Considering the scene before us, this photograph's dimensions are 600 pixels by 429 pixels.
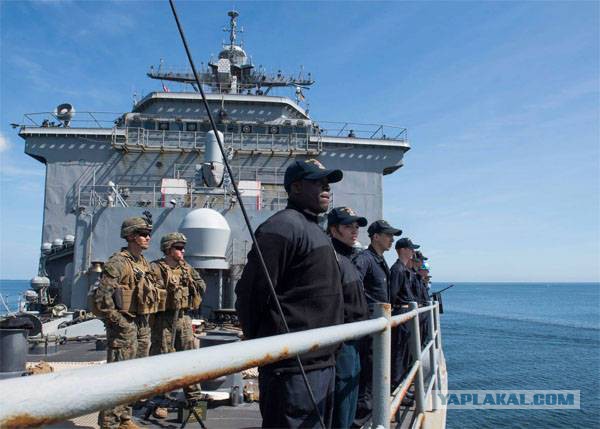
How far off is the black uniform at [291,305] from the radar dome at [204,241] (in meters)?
9.92

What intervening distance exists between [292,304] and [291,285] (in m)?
0.08

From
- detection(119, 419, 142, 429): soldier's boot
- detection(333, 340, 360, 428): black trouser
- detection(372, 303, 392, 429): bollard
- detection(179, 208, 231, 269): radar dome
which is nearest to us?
detection(372, 303, 392, 429): bollard

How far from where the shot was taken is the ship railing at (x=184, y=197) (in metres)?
14.1

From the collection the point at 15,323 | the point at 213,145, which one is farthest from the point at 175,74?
the point at 15,323

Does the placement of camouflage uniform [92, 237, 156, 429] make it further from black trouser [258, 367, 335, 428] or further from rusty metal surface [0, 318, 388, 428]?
rusty metal surface [0, 318, 388, 428]

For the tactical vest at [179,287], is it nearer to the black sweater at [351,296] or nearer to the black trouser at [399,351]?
the black trouser at [399,351]

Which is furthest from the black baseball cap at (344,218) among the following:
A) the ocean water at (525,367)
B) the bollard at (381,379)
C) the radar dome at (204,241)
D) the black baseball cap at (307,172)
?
the ocean water at (525,367)

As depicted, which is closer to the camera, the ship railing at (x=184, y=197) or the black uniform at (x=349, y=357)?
the black uniform at (x=349, y=357)

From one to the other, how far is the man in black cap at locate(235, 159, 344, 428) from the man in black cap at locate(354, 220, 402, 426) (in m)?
1.85

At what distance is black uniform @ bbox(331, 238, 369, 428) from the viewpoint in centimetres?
287

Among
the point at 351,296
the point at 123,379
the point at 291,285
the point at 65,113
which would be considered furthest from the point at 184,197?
the point at 123,379

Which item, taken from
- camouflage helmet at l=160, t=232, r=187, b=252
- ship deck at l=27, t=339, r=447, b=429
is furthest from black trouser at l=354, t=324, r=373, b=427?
camouflage helmet at l=160, t=232, r=187, b=252

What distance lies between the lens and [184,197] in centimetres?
1555

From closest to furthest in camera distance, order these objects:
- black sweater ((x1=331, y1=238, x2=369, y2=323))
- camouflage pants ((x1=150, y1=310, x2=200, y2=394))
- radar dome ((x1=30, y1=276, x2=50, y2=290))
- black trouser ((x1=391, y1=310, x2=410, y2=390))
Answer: black sweater ((x1=331, y1=238, x2=369, y2=323)) < black trouser ((x1=391, y1=310, x2=410, y2=390)) < camouflage pants ((x1=150, y1=310, x2=200, y2=394)) < radar dome ((x1=30, y1=276, x2=50, y2=290))
